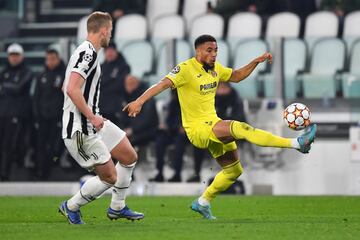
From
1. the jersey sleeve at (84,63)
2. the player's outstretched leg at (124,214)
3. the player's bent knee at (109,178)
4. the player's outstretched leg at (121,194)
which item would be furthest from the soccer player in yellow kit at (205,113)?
the player's bent knee at (109,178)

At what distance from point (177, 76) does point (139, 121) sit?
8584mm

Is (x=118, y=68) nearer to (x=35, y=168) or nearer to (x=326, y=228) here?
(x=35, y=168)

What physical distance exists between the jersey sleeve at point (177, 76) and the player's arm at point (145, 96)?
72 mm

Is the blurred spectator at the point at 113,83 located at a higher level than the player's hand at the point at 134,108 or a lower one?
lower

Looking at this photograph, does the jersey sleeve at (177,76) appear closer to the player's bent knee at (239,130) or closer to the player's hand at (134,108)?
the player's bent knee at (239,130)

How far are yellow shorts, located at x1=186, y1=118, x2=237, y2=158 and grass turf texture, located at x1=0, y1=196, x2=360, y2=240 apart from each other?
0.79 meters

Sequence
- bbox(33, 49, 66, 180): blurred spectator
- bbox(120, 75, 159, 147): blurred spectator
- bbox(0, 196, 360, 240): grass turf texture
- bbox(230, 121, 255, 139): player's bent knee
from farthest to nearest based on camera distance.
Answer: bbox(33, 49, 66, 180): blurred spectator < bbox(120, 75, 159, 147): blurred spectator < bbox(230, 121, 255, 139): player's bent knee < bbox(0, 196, 360, 240): grass turf texture

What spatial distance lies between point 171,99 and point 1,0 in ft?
19.9

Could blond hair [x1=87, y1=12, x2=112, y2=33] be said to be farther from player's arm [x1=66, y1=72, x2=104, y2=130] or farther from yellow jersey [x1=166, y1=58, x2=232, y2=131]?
yellow jersey [x1=166, y1=58, x2=232, y2=131]

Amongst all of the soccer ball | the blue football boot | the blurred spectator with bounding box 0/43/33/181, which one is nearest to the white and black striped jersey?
the blue football boot

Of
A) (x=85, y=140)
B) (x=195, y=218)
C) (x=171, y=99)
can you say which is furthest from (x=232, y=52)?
(x=85, y=140)

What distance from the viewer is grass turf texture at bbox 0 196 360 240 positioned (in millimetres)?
11438

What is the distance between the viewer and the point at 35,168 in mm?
22984

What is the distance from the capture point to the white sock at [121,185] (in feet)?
42.5
